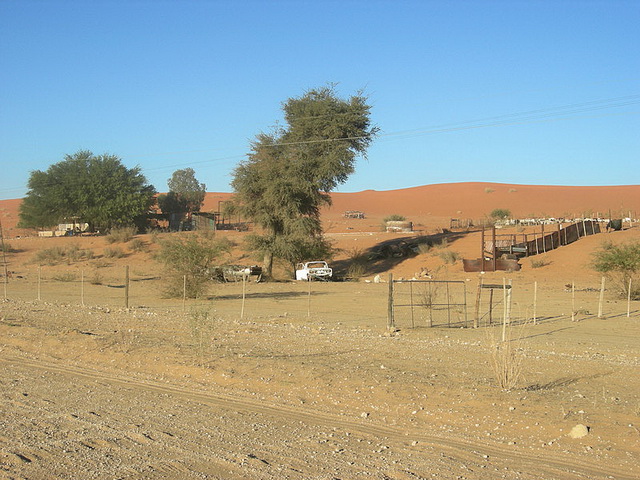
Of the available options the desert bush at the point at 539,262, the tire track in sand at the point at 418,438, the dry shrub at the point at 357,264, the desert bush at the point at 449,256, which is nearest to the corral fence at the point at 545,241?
the desert bush at the point at 539,262

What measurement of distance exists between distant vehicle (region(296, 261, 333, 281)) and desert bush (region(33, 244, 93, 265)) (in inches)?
861

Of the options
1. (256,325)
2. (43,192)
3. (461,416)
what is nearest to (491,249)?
(256,325)

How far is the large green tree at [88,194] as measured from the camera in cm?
7650

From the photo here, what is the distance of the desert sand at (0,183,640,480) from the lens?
7434 millimetres

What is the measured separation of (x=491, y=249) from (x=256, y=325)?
99.2 feet

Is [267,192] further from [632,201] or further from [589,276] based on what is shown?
[632,201]

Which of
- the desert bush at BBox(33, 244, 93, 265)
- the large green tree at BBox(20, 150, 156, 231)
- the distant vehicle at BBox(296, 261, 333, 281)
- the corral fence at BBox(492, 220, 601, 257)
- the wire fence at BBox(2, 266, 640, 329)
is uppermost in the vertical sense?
the large green tree at BBox(20, 150, 156, 231)

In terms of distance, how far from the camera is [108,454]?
24.6ft

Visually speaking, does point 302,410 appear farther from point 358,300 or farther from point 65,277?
point 65,277

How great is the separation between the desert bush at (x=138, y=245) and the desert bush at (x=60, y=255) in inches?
146

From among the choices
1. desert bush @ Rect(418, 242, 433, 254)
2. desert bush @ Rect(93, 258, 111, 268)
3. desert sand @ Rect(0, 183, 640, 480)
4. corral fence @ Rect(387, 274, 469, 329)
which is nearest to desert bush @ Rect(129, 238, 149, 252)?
desert bush @ Rect(93, 258, 111, 268)

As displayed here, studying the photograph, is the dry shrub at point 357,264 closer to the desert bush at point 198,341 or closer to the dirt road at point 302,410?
the dirt road at point 302,410

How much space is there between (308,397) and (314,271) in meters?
34.6

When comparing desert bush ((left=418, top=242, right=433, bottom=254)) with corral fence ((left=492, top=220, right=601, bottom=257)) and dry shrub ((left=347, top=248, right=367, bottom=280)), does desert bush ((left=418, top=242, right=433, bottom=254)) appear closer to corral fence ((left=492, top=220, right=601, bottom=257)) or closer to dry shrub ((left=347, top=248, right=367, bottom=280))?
dry shrub ((left=347, top=248, right=367, bottom=280))
